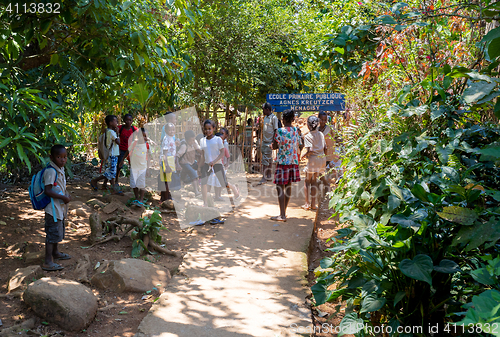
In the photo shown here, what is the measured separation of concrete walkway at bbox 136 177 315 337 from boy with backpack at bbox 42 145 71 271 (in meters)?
1.46

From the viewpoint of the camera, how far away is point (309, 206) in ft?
21.9

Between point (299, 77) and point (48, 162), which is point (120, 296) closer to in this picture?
point (48, 162)

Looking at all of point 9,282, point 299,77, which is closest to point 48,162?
point 9,282

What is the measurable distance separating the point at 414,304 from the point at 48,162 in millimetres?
3824

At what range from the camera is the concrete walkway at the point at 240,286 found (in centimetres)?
297

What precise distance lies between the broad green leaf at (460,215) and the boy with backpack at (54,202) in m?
3.76

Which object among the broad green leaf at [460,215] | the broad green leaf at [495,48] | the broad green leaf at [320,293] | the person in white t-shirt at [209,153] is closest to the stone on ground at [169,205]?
the person in white t-shirt at [209,153]

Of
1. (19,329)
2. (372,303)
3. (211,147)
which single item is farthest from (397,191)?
(211,147)

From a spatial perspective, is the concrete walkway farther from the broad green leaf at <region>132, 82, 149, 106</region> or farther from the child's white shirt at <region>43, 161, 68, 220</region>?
the broad green leaf at <region>132, 82, 149, 106</region>

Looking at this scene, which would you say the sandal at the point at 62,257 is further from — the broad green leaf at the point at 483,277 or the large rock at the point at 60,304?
the broad green leaf at the point at 483,277

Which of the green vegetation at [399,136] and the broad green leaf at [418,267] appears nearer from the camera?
the broad green leaf at [418,267]

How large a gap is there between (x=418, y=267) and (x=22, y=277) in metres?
3.71

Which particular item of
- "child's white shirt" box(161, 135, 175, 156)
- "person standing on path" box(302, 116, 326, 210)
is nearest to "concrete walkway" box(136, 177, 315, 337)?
"person standing on path" box(302, 116, 326, 210)

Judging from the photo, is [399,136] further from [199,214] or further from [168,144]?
[168,144]
